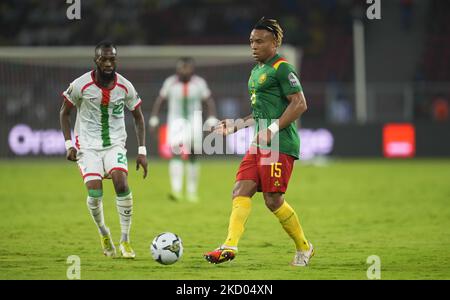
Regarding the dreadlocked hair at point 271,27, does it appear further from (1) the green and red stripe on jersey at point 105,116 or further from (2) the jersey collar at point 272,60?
(1) the green and red stripe on jersey at point 105,116

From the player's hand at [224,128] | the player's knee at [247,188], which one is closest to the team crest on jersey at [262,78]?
the player's hand at [224,128]

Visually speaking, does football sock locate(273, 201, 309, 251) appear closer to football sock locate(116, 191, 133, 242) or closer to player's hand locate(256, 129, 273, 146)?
player's hand locate(256, 129, 273, 146)

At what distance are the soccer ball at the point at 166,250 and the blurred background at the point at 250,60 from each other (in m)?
13.2

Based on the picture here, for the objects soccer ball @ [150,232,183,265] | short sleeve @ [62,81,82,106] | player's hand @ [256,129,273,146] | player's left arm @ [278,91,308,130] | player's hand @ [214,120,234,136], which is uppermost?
short sleeve @ [62,81,82,106]

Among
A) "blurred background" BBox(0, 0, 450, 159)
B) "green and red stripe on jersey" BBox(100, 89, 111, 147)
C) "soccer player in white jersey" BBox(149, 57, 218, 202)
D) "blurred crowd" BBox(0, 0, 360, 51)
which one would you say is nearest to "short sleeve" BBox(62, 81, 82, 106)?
"green and red stripe on jersey" BBox(100, 89, 111, 147)

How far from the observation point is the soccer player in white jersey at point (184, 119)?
52.7ft

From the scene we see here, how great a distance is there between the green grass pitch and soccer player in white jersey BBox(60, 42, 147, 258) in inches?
18.7

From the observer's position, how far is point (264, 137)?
8.29 meters

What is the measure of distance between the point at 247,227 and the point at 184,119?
4.47 meters

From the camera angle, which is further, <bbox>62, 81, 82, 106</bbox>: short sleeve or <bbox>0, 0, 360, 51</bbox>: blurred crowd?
<bbox>0, 0, 360, 51</bbox>: blurred crowd

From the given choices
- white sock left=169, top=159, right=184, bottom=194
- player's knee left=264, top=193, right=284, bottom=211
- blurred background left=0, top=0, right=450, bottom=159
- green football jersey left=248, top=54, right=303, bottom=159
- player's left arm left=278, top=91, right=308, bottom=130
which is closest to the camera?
player's left arm left=278, top=91, right=308, bottom=130

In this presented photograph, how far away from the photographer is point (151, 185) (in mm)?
18781

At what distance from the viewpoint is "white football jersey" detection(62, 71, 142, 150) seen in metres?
9.19

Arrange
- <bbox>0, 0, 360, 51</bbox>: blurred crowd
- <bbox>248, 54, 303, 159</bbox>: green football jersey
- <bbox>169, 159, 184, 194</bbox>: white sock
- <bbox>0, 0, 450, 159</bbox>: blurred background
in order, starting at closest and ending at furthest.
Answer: <bbox>248, 54, 303, 159</bbox>: green football jersey < <bbox>169, 159, 184, 194</bbox>: white sock < <bbox>0, 0, 450, 159</bbox>: blurred background < <bbox>0, 0, 360, 51</bbox>: blurred crowd
